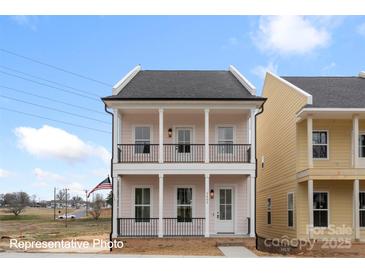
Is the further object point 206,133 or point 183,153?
point 183,153

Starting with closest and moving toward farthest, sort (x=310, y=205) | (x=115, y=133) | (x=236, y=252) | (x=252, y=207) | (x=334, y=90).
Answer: (x=236, y=252) → (x=310, y=205) → (x=252, y=207) → (x=115, y=133) → (x=334, y=90)

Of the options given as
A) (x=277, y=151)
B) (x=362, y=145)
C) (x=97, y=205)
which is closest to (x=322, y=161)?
(x=362, y=145)

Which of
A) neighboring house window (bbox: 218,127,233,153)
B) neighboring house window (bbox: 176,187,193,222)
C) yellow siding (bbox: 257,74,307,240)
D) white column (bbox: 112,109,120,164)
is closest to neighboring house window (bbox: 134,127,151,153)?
white column (bbox: 112,109,120,164)

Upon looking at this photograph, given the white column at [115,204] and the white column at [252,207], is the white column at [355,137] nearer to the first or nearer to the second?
the white column at [252,207]

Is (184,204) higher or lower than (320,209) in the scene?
higher

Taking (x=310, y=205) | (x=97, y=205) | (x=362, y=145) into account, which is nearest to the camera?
(x=310, y=205)

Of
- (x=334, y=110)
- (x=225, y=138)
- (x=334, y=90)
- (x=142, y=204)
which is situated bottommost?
(x=142, y=204)

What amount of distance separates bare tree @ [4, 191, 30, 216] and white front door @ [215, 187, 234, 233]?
4160cm

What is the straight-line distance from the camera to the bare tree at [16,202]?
5847cm

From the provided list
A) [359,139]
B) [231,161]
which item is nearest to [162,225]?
[231,161]

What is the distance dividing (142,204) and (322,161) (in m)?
7.87

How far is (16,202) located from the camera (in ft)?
193

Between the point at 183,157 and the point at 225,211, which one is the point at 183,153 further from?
the point at 225,211

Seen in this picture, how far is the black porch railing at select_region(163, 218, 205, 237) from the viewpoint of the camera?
838 inches
